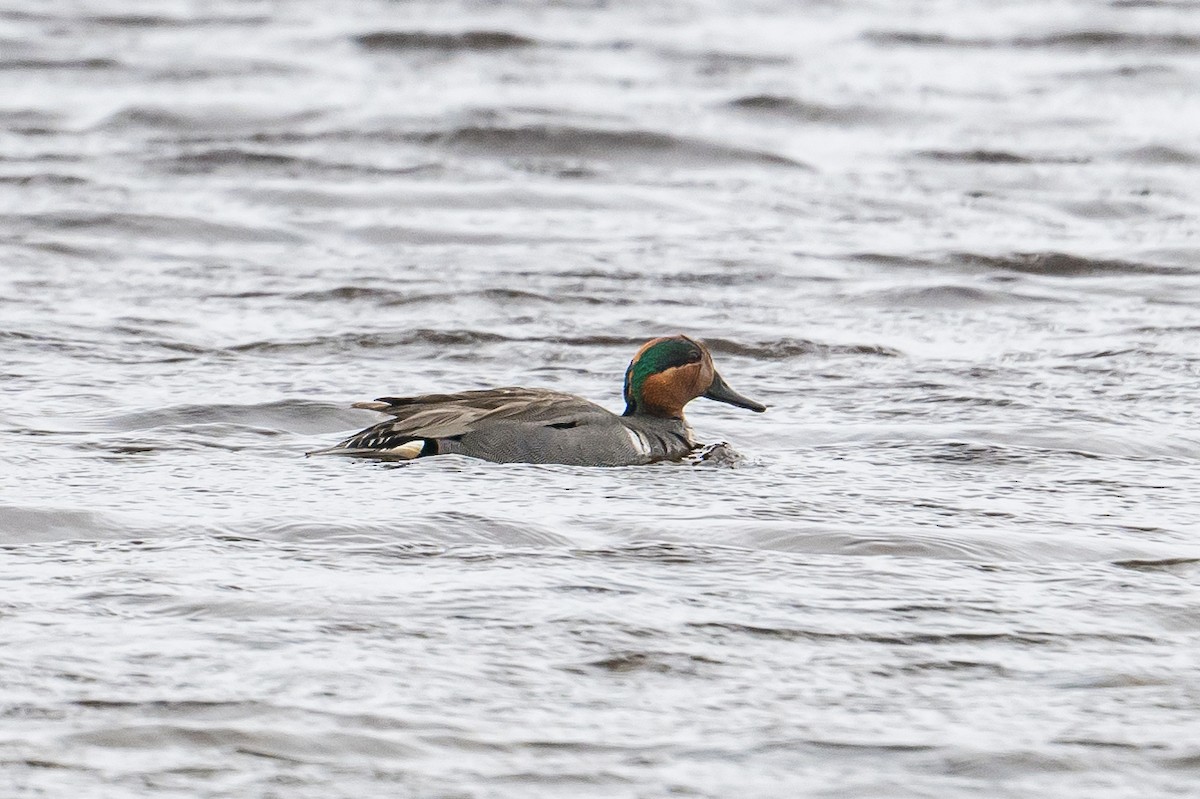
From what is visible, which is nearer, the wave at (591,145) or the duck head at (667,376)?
the duck head at (667,376)

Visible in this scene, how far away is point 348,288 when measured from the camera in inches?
529

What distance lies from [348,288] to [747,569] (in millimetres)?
6362

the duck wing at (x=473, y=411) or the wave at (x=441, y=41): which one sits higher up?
the wave at (x=441, y=41)

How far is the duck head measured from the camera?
30.2 feet

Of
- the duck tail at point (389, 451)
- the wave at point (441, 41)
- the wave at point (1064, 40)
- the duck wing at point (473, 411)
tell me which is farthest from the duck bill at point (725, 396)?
the wave at point (1064, 40)

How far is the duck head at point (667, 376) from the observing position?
9219 mm

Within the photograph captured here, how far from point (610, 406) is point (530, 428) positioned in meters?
1.94

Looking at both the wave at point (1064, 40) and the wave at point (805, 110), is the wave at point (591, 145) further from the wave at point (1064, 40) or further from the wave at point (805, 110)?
the wave at point (1064, 40)

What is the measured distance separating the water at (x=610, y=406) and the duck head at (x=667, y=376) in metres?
0.38

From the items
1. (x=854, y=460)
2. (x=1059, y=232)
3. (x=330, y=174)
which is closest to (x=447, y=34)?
(x=330, y=174)

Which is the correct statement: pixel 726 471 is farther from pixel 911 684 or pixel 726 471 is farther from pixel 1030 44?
pixel 1030 44

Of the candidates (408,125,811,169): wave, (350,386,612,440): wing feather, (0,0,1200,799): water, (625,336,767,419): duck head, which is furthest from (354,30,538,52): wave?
(350,386,612,440): wing feather

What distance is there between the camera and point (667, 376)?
9227 mm

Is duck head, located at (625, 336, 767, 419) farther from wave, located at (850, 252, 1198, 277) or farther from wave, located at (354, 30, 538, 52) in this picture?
wave, located at (354, 30, 538, 52)
